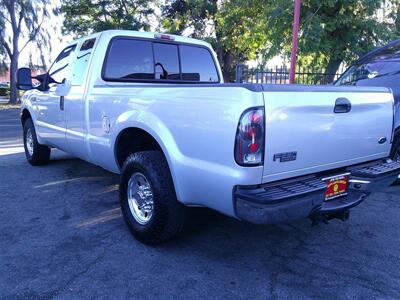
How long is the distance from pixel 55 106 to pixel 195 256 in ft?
9.72

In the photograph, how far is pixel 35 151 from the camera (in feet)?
20.8

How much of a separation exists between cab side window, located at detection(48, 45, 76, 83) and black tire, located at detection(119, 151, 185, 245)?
7.39 ft

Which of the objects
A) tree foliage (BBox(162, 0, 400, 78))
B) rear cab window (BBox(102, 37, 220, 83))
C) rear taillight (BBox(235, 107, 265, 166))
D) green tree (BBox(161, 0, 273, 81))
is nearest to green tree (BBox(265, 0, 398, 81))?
tree foliage (BBox(162, 0, 400, 78))

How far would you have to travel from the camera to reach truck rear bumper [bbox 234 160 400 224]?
8.21 feet

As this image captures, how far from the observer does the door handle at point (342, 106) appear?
116 inches

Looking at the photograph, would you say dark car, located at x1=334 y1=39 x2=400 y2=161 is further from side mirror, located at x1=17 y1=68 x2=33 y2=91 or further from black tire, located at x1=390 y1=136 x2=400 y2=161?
side mirror, located at x1=17 y1=68 x2=33 y2=91

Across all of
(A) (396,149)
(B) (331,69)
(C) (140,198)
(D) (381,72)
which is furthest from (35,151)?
(B) (331,69)

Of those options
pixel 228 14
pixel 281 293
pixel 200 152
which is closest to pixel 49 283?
pixel 200 152

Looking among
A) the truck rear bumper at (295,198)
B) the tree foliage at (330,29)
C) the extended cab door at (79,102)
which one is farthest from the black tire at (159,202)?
the tree foliage at (330,29)

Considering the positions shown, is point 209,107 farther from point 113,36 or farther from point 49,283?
point 113,36

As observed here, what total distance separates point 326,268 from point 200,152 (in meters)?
1.42

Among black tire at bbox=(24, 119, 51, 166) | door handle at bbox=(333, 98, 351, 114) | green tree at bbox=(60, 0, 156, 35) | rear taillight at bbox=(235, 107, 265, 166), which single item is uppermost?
green tree at bbox=(60, 0, 156, 35)

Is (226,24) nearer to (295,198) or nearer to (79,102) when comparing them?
(79,102)

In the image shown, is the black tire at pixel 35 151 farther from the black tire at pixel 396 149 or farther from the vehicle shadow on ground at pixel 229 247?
the black tire at pixel 396 149
